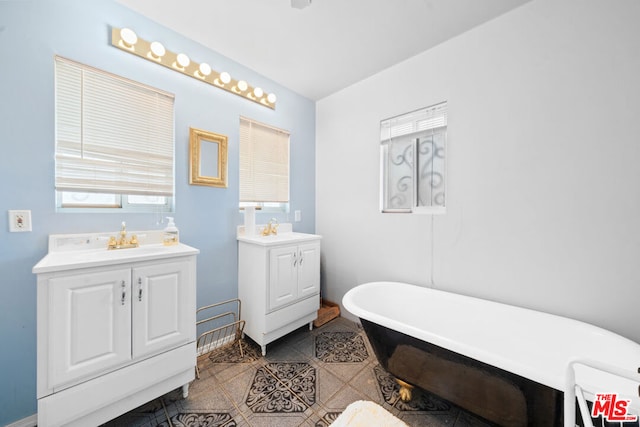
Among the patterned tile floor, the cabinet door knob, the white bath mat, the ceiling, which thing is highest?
the ceiling

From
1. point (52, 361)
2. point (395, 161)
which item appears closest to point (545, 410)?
point (395, 161)

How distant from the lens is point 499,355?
3.36 ft

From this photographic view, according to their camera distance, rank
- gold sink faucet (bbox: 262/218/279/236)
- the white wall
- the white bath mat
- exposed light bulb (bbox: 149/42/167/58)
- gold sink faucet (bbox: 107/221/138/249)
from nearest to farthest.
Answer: the white bath mat, the white wall, gold sink faucet (bbox: 107/221/138/249), exposed light bulb (bbox: 149/42/167/58), gold sink faucet (bbox: 262/218/279/236)

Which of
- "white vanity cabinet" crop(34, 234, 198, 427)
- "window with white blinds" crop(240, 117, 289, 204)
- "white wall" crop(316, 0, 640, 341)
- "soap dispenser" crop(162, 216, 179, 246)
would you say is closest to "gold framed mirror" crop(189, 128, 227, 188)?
"window with white blinds" crop(240, 117, 289, 204)

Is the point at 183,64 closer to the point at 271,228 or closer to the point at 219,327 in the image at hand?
the point at 271,228

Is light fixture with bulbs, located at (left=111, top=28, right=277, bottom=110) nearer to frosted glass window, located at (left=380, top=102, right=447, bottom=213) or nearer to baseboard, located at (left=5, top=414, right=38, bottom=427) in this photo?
frosted glass window, located at (left=380, top=102, right=447, bottom=213)

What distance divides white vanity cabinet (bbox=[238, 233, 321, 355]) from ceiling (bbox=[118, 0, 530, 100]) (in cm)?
162

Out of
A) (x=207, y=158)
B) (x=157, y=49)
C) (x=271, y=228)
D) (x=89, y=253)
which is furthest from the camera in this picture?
(x=271, y=228)

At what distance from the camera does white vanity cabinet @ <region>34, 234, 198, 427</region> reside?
3.49 ft

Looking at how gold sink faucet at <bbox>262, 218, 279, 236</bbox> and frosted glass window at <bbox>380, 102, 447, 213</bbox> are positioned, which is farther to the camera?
gold sink faucet at <bbox>262, 218, 279, 236</bbox>

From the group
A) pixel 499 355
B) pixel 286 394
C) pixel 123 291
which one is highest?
pixel 123 291

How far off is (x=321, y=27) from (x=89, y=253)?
2.15m

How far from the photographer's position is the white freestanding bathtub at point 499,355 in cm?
95


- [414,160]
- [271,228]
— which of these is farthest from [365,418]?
[414,160]
